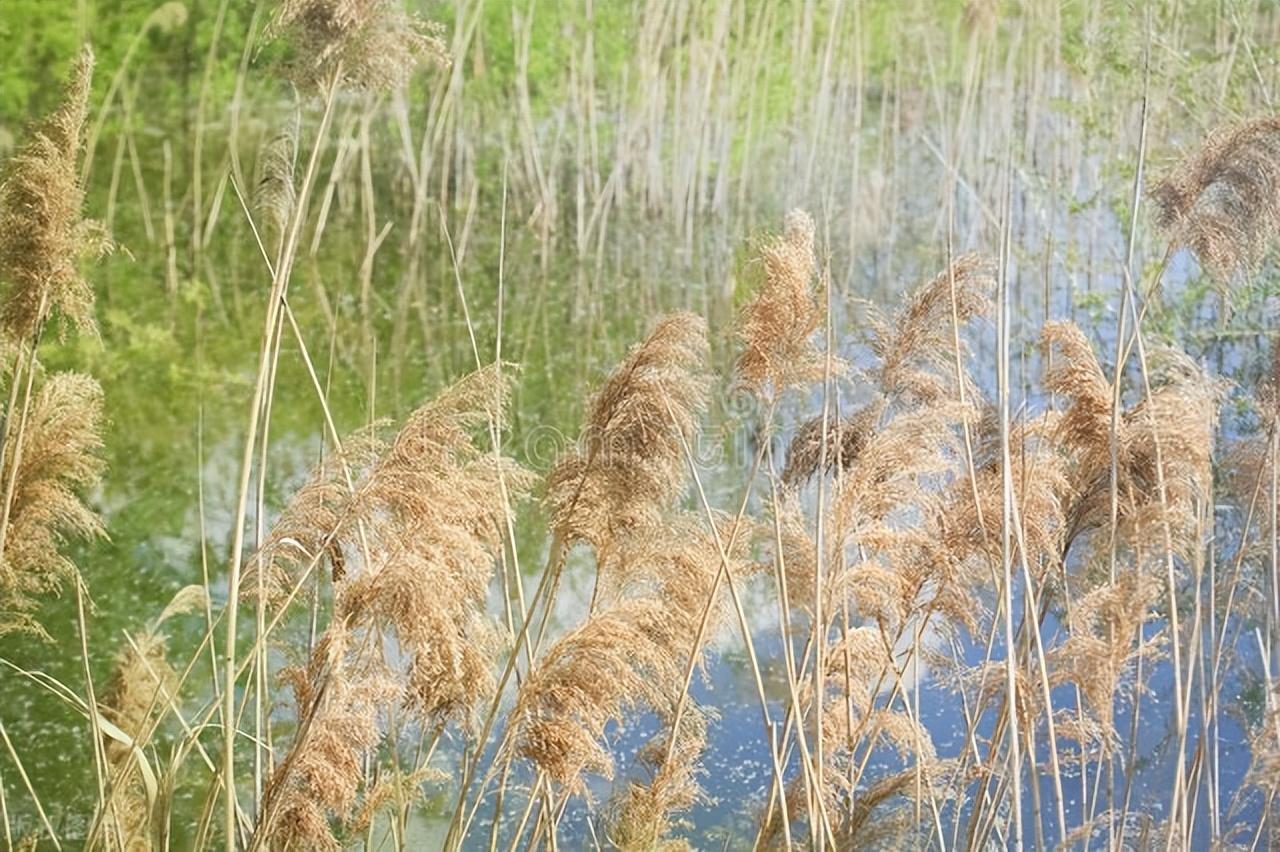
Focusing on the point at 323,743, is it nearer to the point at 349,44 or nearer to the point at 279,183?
the point at 279,183

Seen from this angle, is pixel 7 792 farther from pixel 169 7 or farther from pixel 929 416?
pixel 169 7

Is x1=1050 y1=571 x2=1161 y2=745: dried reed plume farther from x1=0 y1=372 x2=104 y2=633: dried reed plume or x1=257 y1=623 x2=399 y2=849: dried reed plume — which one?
x1=0 y1=372 x2=104 y2=633: dried reed plume

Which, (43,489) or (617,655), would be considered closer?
(617,655)

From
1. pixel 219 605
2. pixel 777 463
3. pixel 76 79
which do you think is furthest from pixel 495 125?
pixel 76 79

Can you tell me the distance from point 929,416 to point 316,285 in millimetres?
3586

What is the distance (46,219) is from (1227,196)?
4.42 ft

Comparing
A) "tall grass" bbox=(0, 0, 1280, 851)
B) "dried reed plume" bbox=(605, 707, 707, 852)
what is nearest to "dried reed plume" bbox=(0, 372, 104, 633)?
"tall grass" bbox=(0, 0, 1280, 851)

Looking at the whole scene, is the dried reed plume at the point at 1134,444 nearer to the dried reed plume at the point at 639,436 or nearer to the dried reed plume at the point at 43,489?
the dried reed plume at the point at 639,436

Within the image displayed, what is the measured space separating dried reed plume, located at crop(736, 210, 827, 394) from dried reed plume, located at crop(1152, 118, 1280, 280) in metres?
0.45

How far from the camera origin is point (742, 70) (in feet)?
17.5

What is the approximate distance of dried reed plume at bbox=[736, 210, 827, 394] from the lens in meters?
1.75

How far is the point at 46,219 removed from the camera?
172 cm

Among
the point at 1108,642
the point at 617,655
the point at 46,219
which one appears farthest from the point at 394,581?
the point at 1108,642

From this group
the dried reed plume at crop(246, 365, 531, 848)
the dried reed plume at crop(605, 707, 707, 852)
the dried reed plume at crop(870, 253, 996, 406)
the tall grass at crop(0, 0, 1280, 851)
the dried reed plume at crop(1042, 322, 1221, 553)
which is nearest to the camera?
the dried reed plume at crop(246, 365, 531, 848)
